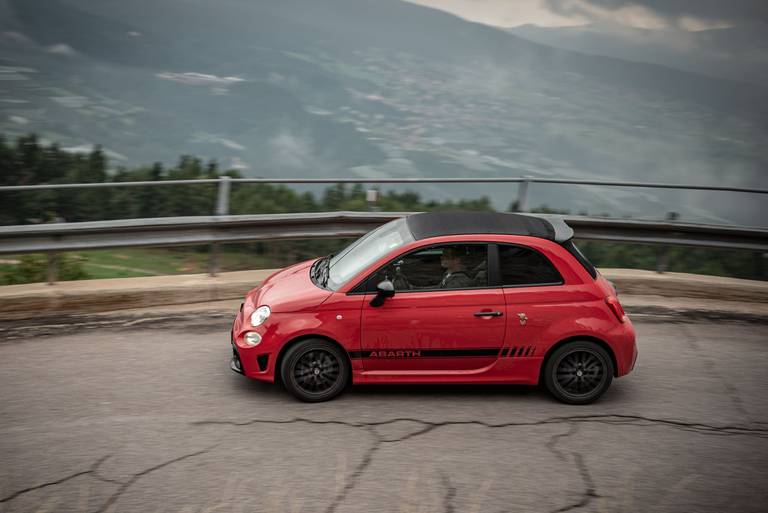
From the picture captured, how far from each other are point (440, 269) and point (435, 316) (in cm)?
41

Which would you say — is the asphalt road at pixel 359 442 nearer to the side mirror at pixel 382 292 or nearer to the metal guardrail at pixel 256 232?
the side mirror at pixel 382 292

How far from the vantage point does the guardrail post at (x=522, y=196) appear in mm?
9578

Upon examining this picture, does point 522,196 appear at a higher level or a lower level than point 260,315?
higher

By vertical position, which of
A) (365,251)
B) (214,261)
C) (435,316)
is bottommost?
(435,316)

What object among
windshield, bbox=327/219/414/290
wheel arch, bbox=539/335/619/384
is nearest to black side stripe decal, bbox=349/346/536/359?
wheel arch, bbox=539/335/619/384

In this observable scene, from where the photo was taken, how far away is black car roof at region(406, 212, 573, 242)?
244 inches

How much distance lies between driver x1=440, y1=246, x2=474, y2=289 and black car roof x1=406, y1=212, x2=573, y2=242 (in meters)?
0.18

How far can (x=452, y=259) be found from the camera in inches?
239

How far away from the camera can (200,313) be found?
333 inches

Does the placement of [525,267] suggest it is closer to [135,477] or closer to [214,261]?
[135,477]

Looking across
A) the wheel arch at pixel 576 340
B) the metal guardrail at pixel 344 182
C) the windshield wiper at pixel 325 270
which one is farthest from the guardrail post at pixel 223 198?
the wheel arch at pixel 576 340

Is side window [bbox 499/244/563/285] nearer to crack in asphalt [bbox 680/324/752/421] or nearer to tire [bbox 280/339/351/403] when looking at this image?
tire [bbox 280/339/351/403]


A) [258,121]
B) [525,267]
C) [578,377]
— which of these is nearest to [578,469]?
[578,377]

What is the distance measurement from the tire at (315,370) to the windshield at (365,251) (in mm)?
531
